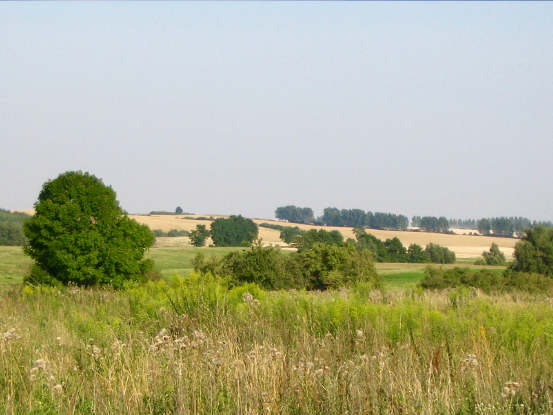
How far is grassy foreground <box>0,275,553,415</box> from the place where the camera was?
15.8ft

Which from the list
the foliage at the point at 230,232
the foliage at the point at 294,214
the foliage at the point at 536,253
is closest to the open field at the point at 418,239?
the foliage at the point at 230,232

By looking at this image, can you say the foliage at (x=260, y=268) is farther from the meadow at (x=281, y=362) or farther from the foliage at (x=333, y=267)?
the meadow at (x=281, y=362)

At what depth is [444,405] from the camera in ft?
15.1

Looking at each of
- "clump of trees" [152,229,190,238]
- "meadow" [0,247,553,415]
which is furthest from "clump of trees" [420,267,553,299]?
"clump of trees" [152,229,190,238]

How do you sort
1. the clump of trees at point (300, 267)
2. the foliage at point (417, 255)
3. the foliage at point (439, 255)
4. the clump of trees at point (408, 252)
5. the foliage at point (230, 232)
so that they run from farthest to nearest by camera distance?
the foliage at point (230, 232)
the foliage at point (439, 255)
the foliage at point (417, 255)
the clump of trees at point (408, 252)
the clump of trees at point (300, 267)

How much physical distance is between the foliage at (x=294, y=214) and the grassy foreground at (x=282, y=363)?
149 m

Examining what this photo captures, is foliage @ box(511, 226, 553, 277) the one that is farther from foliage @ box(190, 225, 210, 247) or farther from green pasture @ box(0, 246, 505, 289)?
foliage @ box(190, 225, 210, 247)

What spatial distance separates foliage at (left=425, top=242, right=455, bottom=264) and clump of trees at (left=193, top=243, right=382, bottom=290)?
55.3m

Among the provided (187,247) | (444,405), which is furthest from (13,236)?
(444,405)

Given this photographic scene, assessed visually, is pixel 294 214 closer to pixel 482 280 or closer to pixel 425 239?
pixel 425 239

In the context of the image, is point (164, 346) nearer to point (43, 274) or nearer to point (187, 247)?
point (43, 274)

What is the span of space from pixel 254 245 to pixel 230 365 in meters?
21.0

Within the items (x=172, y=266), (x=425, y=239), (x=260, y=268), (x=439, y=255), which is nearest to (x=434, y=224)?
(x=425, y=239)

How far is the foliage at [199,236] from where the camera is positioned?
296ft
